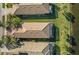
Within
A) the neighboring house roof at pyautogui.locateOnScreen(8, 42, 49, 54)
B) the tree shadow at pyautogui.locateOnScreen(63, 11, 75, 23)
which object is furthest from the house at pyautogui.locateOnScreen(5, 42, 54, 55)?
the tree shadow at pyautogui.locateOnScreen(63, 11, 75, 23)

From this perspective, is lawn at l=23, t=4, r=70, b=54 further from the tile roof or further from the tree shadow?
the tile roof

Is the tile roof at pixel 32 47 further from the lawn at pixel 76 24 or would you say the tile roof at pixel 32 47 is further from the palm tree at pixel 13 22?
the lawn at pixel 76 24

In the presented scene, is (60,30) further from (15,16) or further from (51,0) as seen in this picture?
(15,16)

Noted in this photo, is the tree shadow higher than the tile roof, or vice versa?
the tree shadow

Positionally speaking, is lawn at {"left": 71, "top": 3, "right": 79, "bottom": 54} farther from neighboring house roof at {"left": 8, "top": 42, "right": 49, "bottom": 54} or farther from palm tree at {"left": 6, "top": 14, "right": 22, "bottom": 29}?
palm tree at {"left": 6, "top": 14, "right": 22, "bottom": 29}

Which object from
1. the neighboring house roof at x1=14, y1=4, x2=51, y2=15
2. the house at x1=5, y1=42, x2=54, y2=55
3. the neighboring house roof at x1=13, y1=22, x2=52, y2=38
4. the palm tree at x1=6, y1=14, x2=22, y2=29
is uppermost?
the neighboring house roof at x1=14, y1=4, x2=51, y2=15
